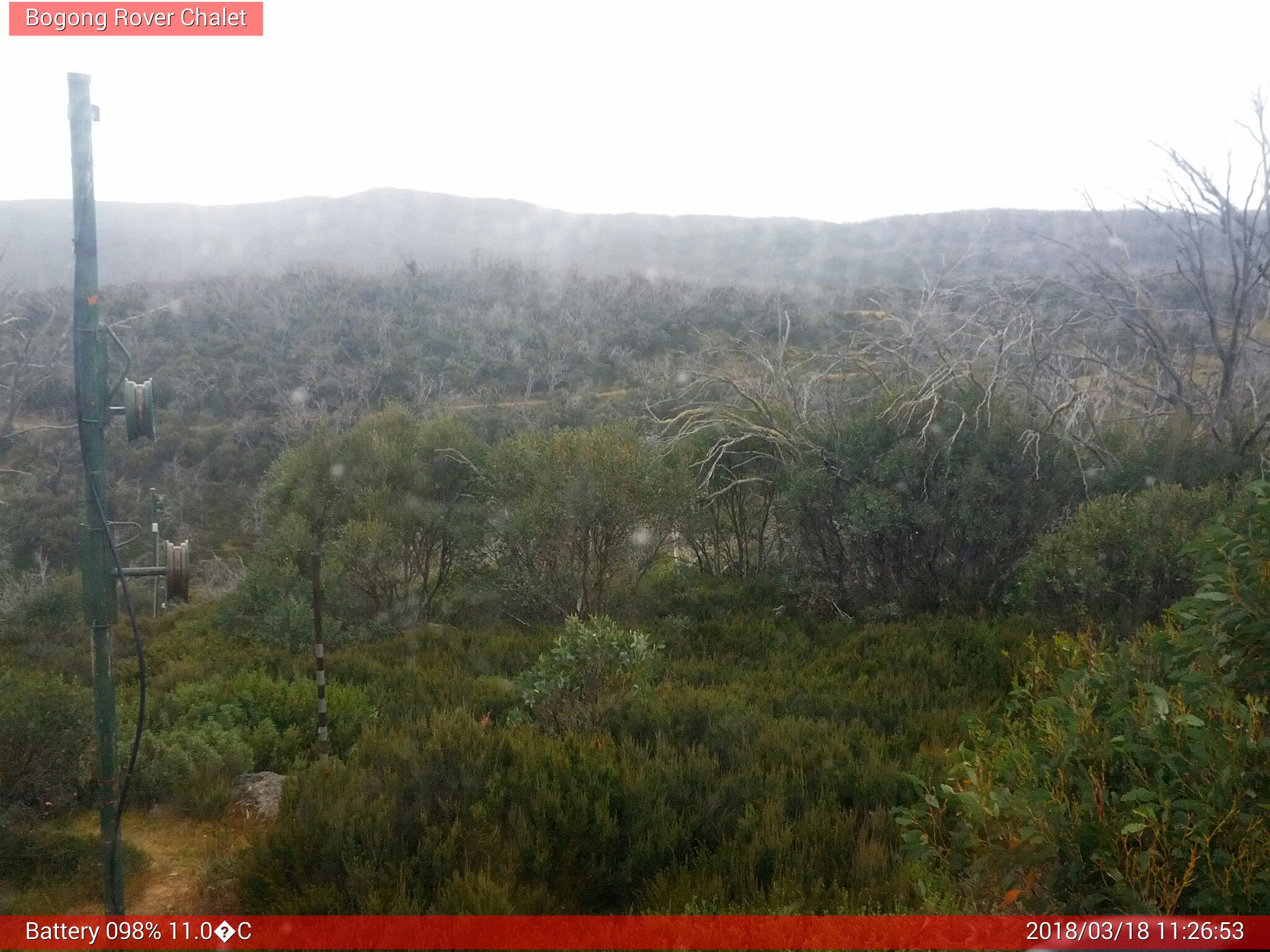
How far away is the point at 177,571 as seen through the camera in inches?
165

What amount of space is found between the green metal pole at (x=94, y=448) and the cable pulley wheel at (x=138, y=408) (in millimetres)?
111

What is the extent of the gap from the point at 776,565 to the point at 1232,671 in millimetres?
10298

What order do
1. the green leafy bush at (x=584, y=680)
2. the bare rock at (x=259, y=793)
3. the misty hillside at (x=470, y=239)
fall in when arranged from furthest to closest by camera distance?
the misty hillside at (x=470, y=239)
the green leafy bush at (x=584, y=680)
the bare rock at (x=259, y=793)

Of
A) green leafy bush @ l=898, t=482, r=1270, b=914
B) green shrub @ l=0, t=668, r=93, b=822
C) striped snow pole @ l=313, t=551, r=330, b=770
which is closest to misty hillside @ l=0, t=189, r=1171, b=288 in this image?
striped snow pole @ l=313, t=551, r=330, b=770

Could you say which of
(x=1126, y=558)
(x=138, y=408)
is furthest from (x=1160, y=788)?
(x=1126, y=558)

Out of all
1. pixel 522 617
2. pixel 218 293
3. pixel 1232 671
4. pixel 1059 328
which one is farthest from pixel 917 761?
pixel 218 293

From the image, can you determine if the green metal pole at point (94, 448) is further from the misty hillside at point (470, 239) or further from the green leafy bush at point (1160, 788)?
the misty hillside at point (470, 239)

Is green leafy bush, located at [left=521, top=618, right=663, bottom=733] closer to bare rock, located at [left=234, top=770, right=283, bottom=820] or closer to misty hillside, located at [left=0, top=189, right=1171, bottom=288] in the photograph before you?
bare rock, located at [left=234, top=770, right=283, bottom=820]

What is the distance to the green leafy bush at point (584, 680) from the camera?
268 inches

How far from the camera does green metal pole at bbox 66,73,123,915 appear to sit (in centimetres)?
397

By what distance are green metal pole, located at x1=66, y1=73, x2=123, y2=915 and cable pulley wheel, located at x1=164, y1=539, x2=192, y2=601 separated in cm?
27

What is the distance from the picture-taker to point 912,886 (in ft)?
12.9

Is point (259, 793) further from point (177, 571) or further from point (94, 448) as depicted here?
point (94, 448)

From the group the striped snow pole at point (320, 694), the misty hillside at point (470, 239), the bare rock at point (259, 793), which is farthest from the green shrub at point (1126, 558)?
the misty hillside at point (470, 239)
